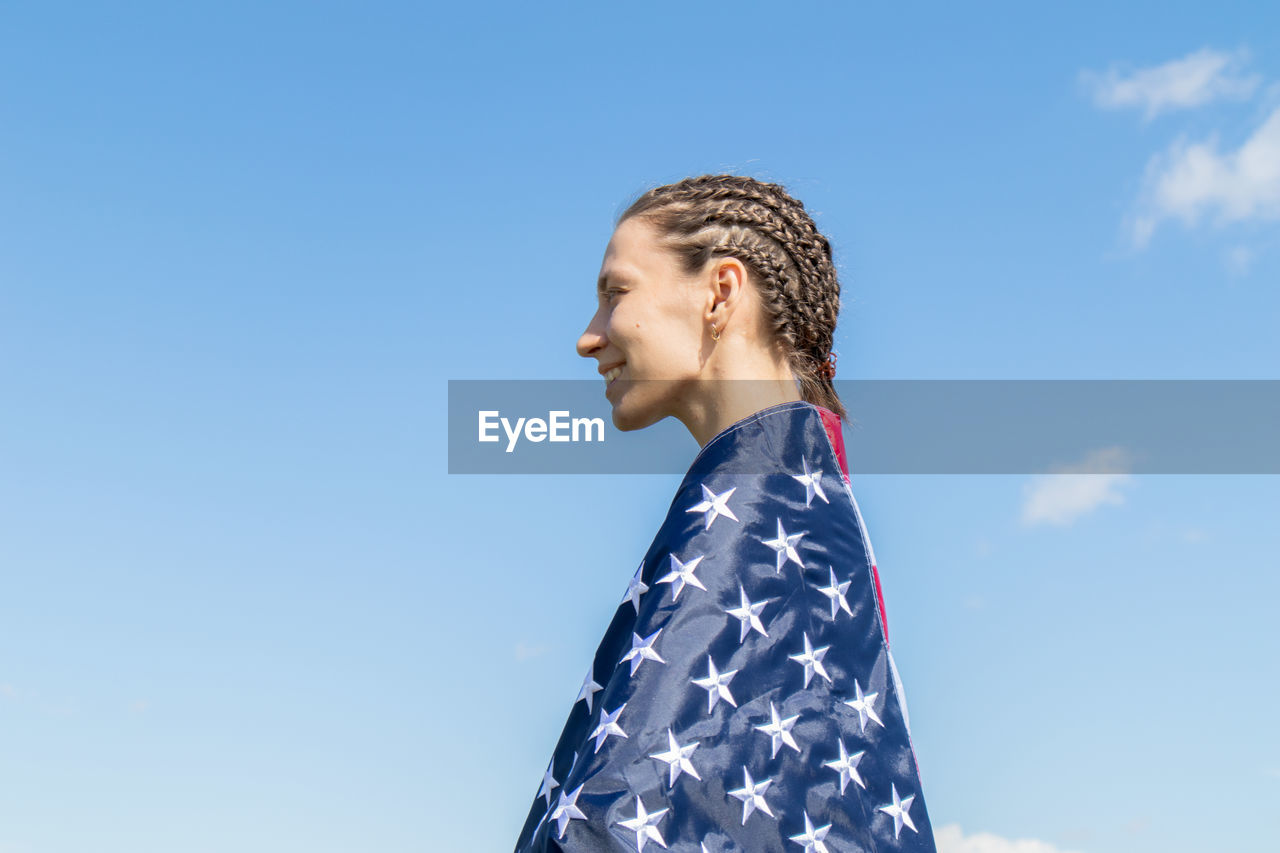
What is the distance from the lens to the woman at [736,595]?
3.27 metres

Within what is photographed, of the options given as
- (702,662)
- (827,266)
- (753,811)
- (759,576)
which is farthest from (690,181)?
(753,811)

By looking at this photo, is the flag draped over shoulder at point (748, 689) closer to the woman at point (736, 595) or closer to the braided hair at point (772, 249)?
the woman at point (736, 595)

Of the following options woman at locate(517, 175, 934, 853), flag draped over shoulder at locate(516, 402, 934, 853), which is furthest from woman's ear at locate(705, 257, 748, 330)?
flag draped over shoulder at locate(516, 402, 934, 853)

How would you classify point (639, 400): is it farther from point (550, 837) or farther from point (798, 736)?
point (550, 837)

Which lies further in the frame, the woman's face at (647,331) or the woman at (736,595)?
the woman's face at (647,331)

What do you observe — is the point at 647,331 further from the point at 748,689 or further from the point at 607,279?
the point at 748,689

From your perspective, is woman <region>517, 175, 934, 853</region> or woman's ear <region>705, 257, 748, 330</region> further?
woman's ear <region>705, 257, 748, 330</region>

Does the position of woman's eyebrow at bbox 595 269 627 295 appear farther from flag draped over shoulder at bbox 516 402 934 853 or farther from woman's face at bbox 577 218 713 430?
flag draped over shoulder at bbox 516 402 934 853

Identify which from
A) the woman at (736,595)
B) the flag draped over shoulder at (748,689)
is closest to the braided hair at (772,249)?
the woman at (736,595)

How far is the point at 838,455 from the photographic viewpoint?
165 inches

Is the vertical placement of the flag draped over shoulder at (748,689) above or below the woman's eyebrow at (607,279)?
below

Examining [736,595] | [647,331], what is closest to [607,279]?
[647,331]

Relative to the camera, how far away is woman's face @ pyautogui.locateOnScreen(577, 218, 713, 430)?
420cm

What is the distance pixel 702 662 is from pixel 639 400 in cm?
116
